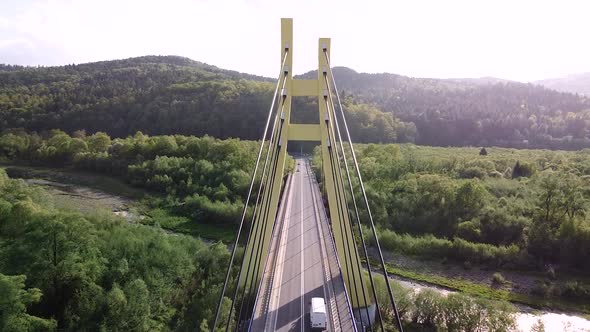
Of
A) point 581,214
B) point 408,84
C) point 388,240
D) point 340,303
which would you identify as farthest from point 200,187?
point 408,84

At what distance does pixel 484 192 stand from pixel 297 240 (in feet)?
52.2

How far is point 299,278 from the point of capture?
58.1 feet

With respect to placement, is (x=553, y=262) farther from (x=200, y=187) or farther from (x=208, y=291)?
(x=200, y=187)

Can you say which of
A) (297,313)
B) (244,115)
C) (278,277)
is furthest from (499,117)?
(297,313)

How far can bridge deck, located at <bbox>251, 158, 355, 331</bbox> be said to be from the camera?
47.1 ft

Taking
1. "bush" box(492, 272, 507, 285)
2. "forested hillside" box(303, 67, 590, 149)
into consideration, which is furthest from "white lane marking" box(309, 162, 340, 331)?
"forested hillside" box(303, 67, 590, 149)

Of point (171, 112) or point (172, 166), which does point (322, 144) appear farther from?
point (171, 112)

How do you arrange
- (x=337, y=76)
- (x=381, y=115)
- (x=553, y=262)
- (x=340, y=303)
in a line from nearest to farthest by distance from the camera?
(x=340, y=303), (x=553, y=262), (x=381, y=115), (x=337, y=76)

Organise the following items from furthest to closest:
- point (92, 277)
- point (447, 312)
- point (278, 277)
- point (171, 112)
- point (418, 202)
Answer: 1. point (171, 112)
2. point (418, 202)
3. point (278, 277)
4. point (447, 312)
5. point (92, 277)

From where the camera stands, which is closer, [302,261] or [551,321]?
[551,321]

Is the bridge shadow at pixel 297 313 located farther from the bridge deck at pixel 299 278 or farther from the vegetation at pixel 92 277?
the vegetation at pixel 92 277

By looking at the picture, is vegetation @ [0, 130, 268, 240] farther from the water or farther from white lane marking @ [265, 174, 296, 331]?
the water

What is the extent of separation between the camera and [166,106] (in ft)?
242

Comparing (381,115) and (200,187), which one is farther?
(381,115)
